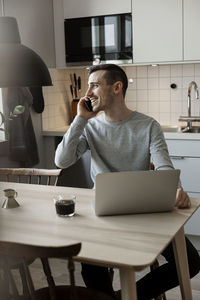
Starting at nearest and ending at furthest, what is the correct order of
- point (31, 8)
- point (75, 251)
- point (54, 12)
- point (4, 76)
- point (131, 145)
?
point (75, 251), point (4, 76), point (131, 145), point (31, 8), point (54, 12)

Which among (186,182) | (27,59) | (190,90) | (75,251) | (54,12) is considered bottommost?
(186,182)

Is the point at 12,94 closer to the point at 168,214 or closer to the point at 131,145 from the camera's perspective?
the point at 131,145

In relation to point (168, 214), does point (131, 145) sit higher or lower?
higher

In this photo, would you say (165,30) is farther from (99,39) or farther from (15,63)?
(15,63)

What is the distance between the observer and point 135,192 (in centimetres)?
164

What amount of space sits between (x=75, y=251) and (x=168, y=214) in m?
0.64

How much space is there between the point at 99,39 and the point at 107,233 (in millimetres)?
2468

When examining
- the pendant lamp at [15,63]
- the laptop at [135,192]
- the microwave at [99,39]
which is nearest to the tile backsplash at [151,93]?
the microwave at [99,39]

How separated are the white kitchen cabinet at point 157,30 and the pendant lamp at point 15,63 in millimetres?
1793

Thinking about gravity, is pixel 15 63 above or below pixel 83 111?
above

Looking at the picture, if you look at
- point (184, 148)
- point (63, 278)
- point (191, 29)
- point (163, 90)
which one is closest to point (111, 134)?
point (63, 278)

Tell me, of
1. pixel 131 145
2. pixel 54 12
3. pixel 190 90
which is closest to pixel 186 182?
pixel 190 90

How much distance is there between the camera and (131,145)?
2166 mm

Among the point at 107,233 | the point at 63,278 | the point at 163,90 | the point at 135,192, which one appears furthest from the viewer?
the point at 163,90
